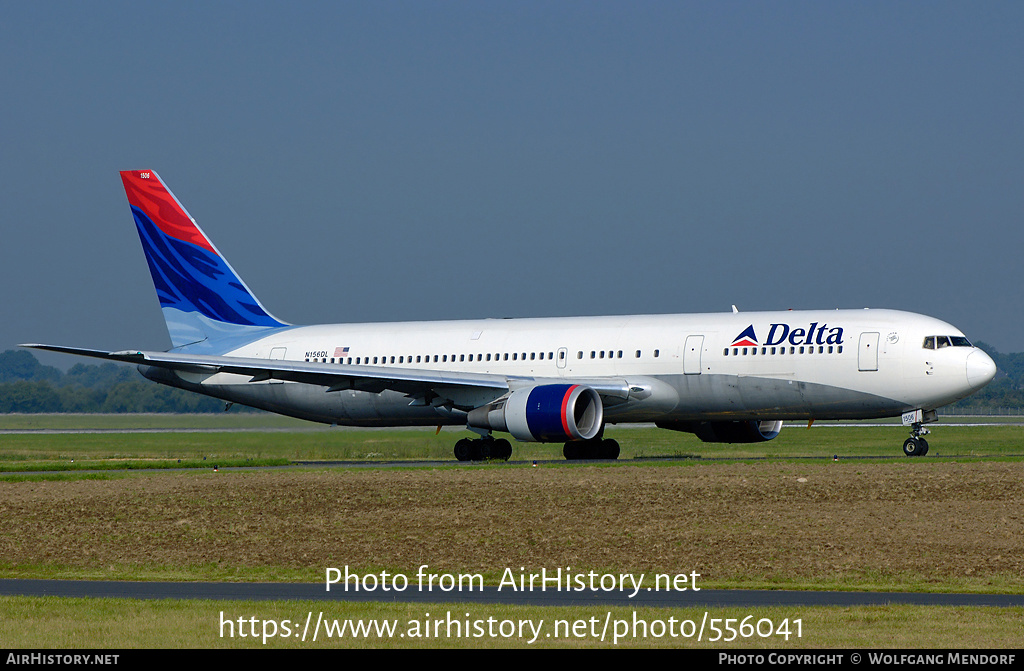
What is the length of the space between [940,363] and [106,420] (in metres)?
55.4

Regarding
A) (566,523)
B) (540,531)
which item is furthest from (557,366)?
(540,531)

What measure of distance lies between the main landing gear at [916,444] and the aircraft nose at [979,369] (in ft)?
5.70

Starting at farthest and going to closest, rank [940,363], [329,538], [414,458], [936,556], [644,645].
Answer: [414,458] < [940,363] < [329,538] < [936,556] < [644,645]

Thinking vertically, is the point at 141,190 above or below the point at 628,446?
above

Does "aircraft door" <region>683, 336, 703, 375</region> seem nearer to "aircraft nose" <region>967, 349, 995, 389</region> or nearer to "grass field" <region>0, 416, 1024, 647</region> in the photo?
"grass field" <region>0, 416, 1024, 647</region>

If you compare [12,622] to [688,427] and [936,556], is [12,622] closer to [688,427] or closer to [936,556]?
[936,556]

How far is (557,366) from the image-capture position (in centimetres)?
3731

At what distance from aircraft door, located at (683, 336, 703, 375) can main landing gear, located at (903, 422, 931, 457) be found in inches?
217

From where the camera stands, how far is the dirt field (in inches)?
776

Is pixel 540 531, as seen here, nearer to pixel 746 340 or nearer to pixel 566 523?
pixel 566 523

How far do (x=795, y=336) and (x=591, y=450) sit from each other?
6.72 m

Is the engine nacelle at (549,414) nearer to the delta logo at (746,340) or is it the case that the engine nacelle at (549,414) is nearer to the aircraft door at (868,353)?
the delta logo at (746,340)

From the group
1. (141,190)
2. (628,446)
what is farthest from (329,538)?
(141,190)

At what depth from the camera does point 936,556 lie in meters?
19.4
